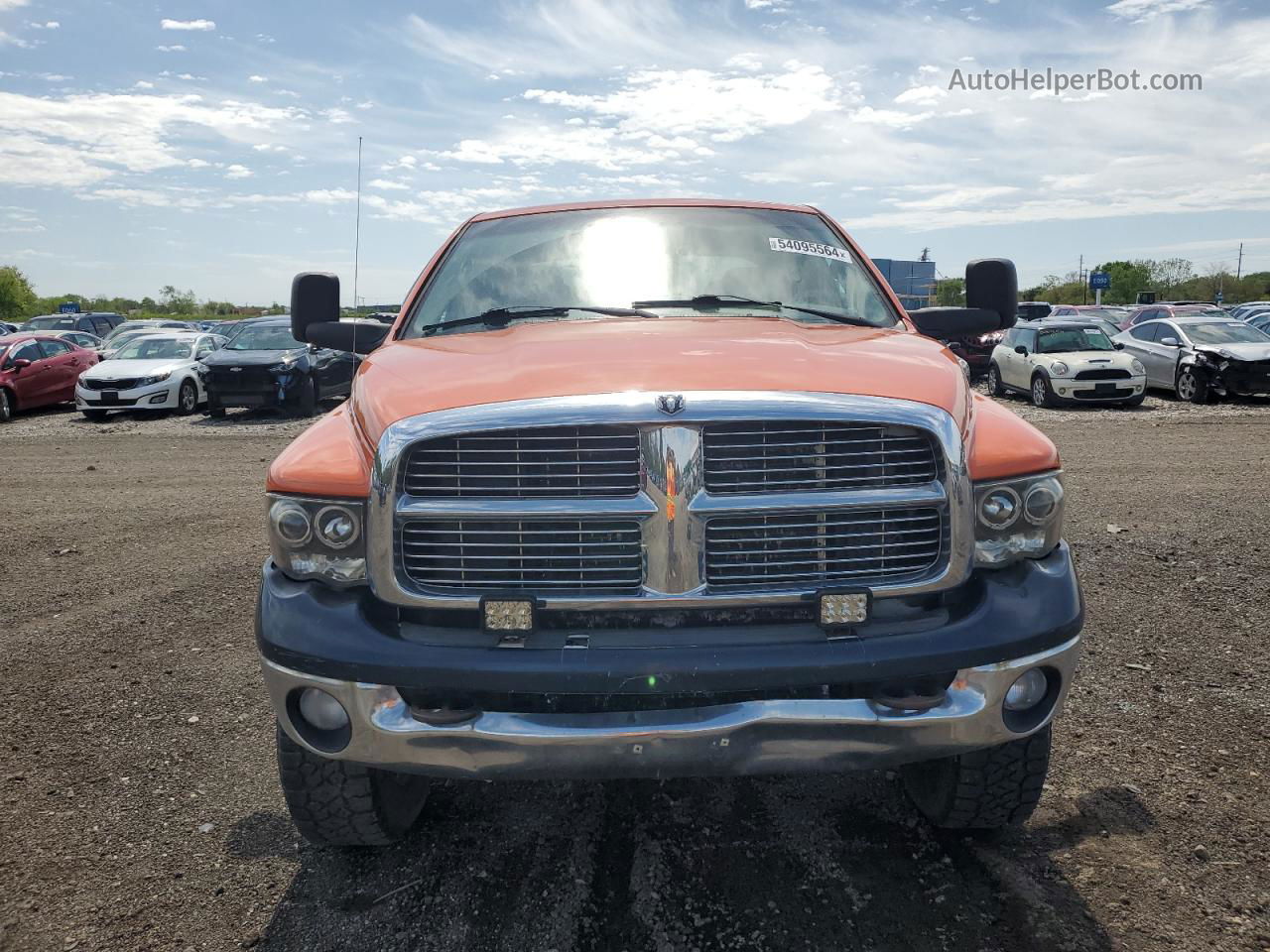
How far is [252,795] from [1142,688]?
12.0ft

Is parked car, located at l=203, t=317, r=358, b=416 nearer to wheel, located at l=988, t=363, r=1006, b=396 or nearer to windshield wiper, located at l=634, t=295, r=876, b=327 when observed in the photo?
wheel, located at l=988, t=363, r=1006, b=396

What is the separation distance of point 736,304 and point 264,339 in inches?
657

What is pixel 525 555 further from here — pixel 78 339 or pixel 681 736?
pixel 78 339

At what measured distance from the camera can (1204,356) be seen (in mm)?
18344

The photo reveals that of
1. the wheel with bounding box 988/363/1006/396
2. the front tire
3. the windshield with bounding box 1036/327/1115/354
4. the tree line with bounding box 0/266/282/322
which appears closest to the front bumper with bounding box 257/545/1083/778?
the front tire

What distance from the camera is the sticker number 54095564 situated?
163 inches

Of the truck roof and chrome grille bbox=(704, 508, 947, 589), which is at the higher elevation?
the truck roof

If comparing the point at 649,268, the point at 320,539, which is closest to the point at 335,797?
the point at 320,539

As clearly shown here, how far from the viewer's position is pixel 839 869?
3021mm

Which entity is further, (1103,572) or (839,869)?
(1103,572)

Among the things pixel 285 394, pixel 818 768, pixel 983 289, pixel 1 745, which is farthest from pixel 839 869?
pixel 285 394

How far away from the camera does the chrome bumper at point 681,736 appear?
2.50 m

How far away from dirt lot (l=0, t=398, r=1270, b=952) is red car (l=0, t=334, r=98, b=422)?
52.5 ft

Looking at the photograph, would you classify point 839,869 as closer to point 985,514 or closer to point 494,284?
point 985,514
